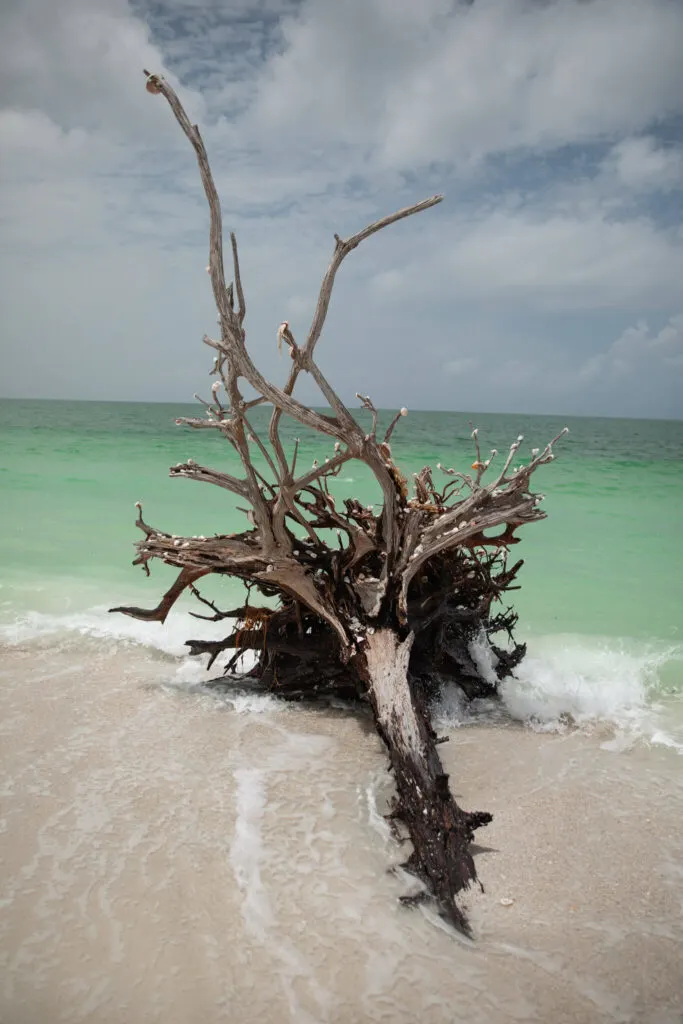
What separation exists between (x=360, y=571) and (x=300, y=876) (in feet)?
5.87

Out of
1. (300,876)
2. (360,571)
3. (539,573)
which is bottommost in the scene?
(539,573)

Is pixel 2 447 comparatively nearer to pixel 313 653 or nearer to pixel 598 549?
pixel 598 549

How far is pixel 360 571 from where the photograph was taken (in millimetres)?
4094

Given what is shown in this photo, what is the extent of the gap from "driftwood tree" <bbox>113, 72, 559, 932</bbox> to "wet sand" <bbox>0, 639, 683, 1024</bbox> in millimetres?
268

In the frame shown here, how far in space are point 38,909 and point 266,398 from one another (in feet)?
7.33

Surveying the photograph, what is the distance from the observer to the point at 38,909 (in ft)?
7.91

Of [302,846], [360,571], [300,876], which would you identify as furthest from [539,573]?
[300,876]

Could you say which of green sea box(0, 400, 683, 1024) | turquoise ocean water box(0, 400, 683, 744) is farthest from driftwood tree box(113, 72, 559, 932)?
turquoise ocean water box(0, 400, 683, 744)

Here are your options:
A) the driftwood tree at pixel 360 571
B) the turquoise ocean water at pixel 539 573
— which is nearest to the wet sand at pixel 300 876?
the driftwood tree at pixel 360 571

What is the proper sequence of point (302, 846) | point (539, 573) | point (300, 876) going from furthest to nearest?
point (539, 573)
point (302, 846)
point (300, 876)

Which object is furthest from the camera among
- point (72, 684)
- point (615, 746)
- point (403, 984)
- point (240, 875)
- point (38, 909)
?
point (72, 684)

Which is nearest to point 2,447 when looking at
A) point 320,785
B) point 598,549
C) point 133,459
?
point 133,459

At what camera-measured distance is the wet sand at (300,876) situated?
2148 millimetres

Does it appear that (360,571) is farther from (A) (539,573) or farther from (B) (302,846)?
(A) (539,573)
